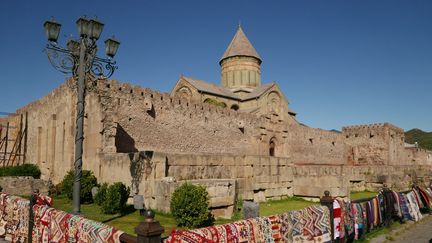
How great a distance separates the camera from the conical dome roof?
4219 centimetres

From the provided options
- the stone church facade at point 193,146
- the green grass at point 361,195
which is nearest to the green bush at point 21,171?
the stone church facade at point 193,146

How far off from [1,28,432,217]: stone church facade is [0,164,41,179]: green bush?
1.66ft

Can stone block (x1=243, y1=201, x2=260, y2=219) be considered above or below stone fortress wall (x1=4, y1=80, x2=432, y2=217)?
below

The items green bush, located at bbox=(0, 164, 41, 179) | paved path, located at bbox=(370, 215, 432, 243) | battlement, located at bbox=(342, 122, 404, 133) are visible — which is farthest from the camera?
battlement, located at bbox=(342, 122, 404, 133)

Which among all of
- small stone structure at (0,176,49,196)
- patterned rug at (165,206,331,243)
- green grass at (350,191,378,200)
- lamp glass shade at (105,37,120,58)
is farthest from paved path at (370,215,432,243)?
small stone structure at (0,176,49,196)

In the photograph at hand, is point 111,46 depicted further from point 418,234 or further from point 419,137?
point 419,137

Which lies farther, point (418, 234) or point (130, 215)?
point (130, 215)

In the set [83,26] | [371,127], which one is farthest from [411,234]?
[371,127]

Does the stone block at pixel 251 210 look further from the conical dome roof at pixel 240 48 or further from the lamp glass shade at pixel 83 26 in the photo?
the conical dome roof at pixel 240 48

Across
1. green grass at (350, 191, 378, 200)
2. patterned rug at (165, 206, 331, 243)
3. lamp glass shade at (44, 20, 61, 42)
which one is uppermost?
lamp glass shade at (44, 20, 61, 42)

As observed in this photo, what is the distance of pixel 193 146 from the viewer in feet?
75.2

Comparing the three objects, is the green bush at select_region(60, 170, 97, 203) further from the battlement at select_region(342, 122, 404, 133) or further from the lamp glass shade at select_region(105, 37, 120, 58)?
the battlement at select_region(342, 122, 404, 133)

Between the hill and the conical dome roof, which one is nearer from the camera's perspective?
the conical dome roof

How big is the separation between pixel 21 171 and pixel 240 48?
3007 cm
